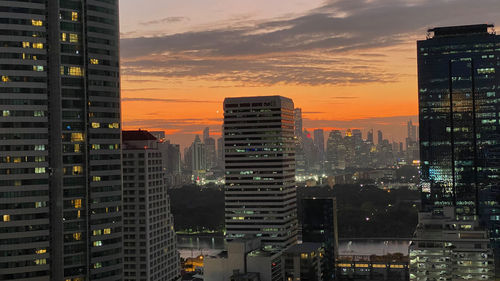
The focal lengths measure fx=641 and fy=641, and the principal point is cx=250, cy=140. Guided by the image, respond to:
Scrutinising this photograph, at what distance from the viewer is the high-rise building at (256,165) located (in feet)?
213

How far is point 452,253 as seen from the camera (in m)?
42.2

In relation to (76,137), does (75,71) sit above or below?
above

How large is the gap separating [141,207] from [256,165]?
59.9 ft

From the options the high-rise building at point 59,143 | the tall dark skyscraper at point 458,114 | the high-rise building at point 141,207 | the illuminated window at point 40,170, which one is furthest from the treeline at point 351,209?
the illuminated window at point 40,170

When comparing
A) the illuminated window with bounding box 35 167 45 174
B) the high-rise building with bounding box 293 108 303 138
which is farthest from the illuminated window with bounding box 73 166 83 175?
the high-rise building with bounding box 293 108 303 138

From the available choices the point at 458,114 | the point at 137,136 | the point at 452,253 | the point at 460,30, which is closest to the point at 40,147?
the point at 137,136

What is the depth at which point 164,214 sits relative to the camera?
54094 millimetres

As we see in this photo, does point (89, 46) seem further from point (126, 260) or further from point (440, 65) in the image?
point (440, 65)

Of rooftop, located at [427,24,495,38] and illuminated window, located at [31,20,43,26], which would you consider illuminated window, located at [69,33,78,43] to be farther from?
rooftop, located at [427,24,495,38]

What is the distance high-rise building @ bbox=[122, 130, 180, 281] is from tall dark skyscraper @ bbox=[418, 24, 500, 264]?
38.7 m

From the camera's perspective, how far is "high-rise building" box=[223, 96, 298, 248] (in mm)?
65000

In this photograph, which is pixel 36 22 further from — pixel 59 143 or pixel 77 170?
pixel 77 170

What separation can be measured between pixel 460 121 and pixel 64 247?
2265 inches

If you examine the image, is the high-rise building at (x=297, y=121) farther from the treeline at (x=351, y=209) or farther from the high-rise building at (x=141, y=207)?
the high-rise building at (x=141, y=207)
